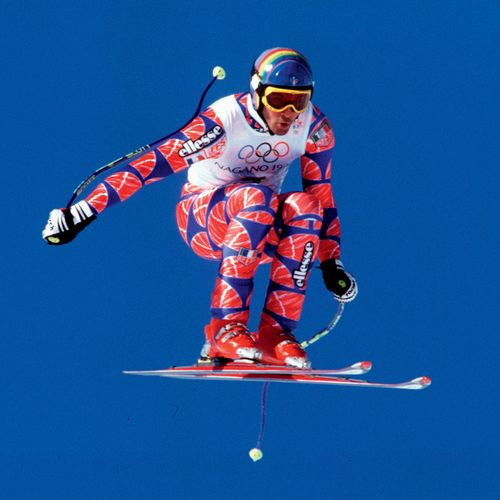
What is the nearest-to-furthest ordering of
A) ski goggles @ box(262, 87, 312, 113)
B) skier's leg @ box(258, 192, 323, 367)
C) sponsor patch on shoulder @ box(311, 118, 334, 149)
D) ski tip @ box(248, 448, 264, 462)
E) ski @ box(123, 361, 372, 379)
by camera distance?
ski @ box(123, 361, 372, 379)
ski goggles @ box(262, 87, 312, 113)
skier's leg @ box(258, 192, 323, 367)
sponsor patch on shoulder @ box(311, 118, 334, 149)
ski tip @ box(248, 448, 264, 462)

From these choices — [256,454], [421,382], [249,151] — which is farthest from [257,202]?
[256,454]

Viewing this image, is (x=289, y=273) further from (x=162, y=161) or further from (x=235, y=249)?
(x=162, y=161)

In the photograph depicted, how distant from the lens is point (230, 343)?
3.56 meters

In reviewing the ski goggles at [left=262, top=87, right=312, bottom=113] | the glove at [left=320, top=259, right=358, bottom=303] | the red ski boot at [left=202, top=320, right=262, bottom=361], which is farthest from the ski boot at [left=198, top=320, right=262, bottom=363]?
the ski goggles at [left=262, top=87, right=312, bottom=113]

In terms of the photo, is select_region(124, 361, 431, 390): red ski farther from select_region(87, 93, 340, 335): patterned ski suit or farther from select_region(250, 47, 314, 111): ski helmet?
select_region(250, 47, 314, 111): ski helmet

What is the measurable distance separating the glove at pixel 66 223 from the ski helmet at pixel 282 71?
49cm

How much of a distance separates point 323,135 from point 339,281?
364mm

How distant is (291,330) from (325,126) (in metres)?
0.51

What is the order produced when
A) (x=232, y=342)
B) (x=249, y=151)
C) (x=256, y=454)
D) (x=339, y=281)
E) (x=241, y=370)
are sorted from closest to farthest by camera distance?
(x=241, y=370)
(x=232, y=342)
(x=249, y=151)
(x=339, y=281)
(x=256, y=454)

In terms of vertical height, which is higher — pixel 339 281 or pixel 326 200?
pixel 326 200

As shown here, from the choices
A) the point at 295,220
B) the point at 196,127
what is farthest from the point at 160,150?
the point at 295,220

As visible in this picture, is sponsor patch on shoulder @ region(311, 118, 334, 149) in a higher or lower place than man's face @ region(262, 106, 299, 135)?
higher

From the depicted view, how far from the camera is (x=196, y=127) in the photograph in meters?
3.57

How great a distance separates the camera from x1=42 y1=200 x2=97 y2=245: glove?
11.3 feet
